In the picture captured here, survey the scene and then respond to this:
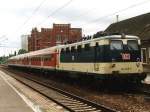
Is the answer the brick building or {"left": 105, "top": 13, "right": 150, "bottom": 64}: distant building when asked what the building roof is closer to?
{"left": 105, "top": 13, "right": 150, "bottom": 64}: distant building

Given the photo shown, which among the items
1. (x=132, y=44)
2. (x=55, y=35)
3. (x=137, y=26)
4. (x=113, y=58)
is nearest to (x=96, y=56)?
(x=113, y=58)

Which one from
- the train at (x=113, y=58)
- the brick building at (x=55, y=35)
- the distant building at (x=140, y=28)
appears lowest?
the train at (x=113, y=58)

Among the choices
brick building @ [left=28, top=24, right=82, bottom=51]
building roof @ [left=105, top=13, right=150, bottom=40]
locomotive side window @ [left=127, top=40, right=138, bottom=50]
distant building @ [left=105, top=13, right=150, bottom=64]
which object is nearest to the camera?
locomotive side window @ [left=127, top=40, right=138, bottom=50]

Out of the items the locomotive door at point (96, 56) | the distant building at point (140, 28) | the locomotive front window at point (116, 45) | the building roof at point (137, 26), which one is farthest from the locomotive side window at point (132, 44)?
the building roof at point (137, 26)

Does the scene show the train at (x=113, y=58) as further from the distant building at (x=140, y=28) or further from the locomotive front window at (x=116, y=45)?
the distant building at (x=140, y=28)

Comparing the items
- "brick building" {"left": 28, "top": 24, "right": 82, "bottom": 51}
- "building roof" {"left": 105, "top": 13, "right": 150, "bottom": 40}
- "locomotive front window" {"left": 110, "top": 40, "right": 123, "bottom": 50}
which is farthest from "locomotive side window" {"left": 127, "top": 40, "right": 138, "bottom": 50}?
"brick building" {"left": 28, "top": 24, "right": 82, "bottom": 51}

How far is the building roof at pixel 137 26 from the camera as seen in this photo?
40.6m

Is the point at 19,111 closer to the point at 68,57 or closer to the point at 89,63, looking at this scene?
the point at 89,63

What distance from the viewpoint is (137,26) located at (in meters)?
46.0

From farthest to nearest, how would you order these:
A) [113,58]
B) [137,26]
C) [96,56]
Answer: [137,26]
[96,56]
[113,58]

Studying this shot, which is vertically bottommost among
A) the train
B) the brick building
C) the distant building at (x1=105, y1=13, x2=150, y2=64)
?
the train

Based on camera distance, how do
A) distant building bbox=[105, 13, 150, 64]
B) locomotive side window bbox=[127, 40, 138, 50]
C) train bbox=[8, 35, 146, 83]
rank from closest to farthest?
train bbox=[8, 35, 146, 83]
locomotive side window bbox=[127, 40, 138, 50]
distant building bbox=[105, 13, 150, 64]

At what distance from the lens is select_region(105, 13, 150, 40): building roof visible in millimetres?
40594

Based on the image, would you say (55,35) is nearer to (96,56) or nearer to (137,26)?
(137,26)
